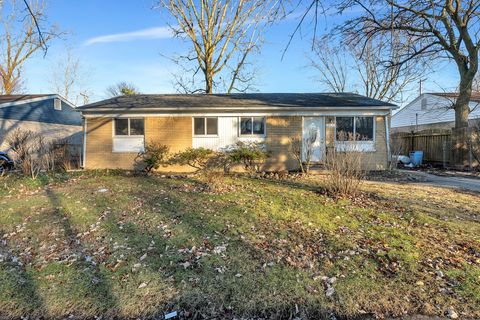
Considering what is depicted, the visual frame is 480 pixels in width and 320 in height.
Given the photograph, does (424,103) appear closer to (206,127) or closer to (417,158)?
(417,158)

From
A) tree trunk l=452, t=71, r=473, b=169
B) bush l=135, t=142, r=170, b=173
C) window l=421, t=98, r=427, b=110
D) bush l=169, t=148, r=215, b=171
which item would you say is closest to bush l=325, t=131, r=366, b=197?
bush l=169, t=148, r=215, b=171

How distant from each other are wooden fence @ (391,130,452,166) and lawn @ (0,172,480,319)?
31.2 feet

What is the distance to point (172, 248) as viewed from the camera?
475 cm

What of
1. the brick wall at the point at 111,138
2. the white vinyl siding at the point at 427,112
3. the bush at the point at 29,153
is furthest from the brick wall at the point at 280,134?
the white vinyl siding at the point at 427,112

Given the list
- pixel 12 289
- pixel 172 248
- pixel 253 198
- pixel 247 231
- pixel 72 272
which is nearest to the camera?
pixel 12 289

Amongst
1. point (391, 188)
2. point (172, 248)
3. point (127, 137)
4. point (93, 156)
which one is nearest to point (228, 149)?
point (127, 137)

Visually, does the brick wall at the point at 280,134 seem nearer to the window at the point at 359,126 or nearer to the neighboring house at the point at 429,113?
the window at the point at 359,126

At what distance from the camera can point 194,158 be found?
43.3ft

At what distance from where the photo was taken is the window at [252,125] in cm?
1361

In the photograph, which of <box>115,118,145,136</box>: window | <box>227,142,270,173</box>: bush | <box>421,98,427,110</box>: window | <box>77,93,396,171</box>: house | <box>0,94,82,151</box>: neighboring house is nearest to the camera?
<box>227,142,270,173</box>: bush

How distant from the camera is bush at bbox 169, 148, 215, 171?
43.0ft

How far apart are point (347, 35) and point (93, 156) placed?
11316 millimetres

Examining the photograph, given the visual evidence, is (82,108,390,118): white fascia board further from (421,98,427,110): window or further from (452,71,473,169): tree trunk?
(421,98,427,110): window

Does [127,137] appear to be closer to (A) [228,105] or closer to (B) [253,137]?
(A) [228,105]
